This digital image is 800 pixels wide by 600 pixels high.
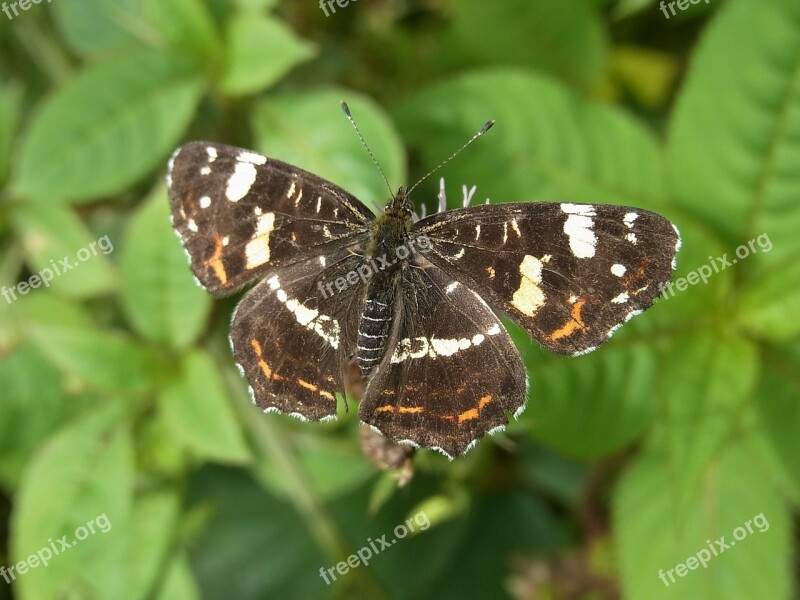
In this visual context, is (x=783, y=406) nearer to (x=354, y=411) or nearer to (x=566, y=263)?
(x=566, y=263)

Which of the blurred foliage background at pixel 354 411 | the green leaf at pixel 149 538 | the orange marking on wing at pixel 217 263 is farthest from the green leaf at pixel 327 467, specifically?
the orange marking on wing at pixel 217 263

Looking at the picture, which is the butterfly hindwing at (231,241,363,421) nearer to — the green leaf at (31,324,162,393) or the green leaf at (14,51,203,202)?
the green leaf at (31,324,162,393)

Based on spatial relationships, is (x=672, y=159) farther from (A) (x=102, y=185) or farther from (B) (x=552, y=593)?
(A) (x=102, y=185)

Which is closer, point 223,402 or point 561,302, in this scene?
point 561,302

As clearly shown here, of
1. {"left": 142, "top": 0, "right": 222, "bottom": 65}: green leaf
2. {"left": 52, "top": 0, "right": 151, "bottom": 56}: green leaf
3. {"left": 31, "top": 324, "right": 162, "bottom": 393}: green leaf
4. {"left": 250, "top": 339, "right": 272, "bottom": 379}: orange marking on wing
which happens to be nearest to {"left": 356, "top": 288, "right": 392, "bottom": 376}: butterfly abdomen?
{"left": 250, "top": 339, "right": 272, "bottom": 379}: orange marking on wing

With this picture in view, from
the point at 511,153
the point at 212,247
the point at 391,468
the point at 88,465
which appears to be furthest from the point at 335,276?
the point at 88,465

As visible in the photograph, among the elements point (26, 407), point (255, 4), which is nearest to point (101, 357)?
point (26, 407)
